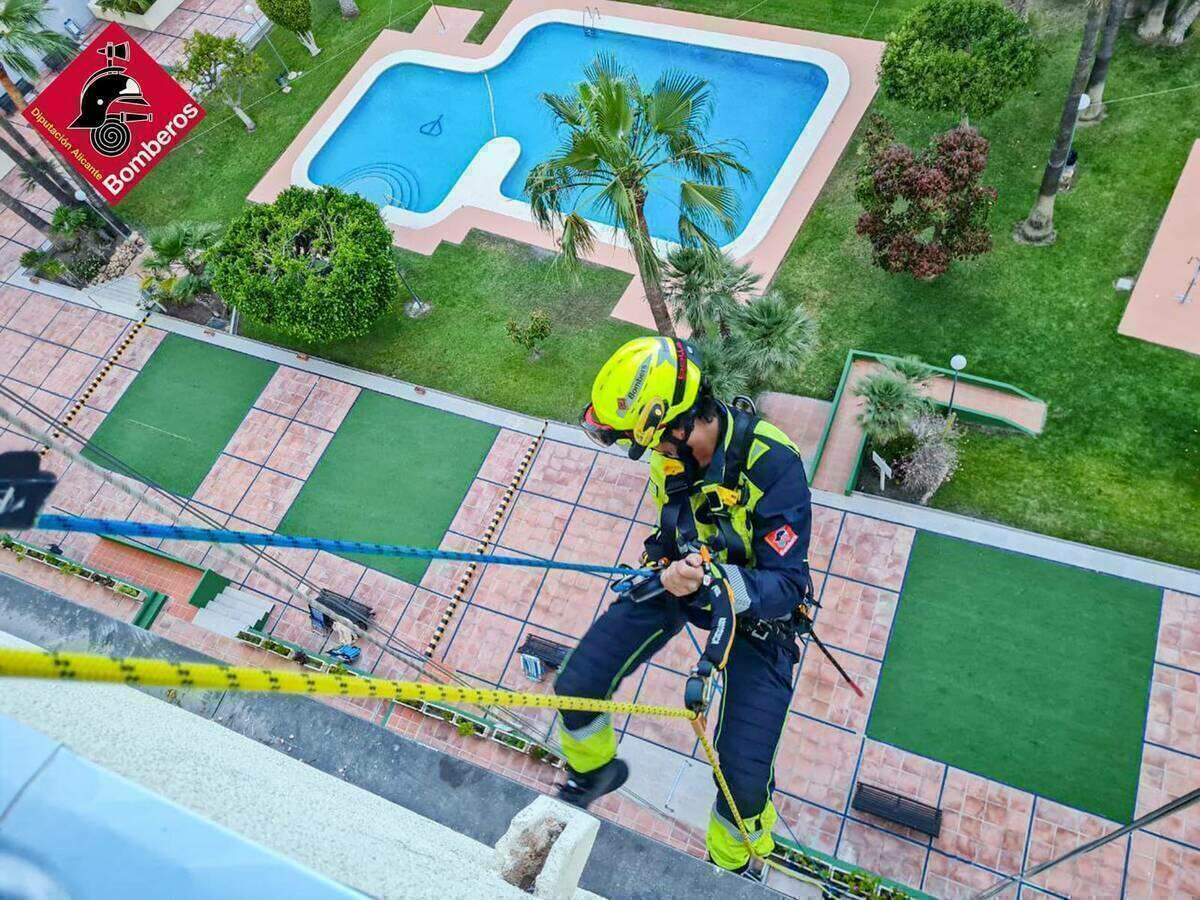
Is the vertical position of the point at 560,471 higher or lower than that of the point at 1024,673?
higher

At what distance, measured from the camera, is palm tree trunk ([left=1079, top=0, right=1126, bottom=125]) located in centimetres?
1204

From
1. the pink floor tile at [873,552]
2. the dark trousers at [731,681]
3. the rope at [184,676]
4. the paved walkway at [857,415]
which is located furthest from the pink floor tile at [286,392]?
the rope at [184,676]

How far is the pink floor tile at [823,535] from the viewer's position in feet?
39.4

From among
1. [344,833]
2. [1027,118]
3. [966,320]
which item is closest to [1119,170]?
[1027,118]

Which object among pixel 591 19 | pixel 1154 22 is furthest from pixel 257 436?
pixel 1154 22

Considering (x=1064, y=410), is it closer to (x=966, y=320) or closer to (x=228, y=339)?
(x=966, y=320)

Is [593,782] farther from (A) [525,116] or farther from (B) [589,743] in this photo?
(A) [525,116]

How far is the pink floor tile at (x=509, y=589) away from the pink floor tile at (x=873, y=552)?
4.45 metres

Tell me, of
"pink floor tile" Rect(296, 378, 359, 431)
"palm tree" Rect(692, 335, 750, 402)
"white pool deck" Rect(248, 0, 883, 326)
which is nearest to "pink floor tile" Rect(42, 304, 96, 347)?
"white pool deck" Rect(248, 0, 883, 326)

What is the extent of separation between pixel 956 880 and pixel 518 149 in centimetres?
1593

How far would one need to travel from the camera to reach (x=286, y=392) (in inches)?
635

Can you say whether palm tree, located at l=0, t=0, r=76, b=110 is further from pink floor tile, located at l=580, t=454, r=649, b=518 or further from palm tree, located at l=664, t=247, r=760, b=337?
palm tree, located at l=664, t=247, r=760, b=337

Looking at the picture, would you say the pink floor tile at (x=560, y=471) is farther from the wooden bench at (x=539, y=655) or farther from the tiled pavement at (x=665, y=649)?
the wooden bench at (x=539, y=655)

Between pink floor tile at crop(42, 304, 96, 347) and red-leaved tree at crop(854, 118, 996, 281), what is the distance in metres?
16.1
